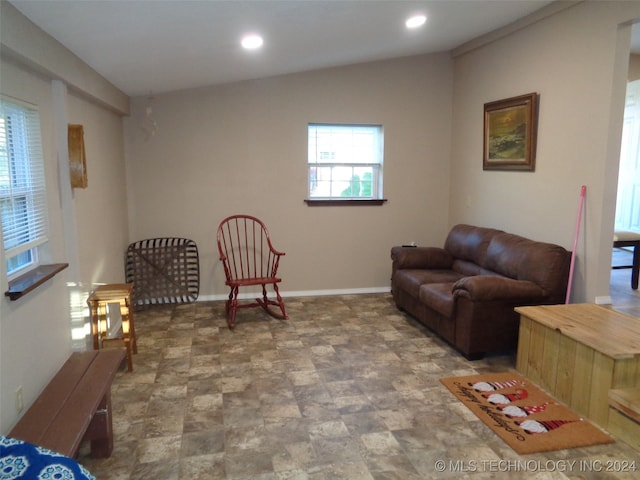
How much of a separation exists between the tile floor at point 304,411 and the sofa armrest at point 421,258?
68cm

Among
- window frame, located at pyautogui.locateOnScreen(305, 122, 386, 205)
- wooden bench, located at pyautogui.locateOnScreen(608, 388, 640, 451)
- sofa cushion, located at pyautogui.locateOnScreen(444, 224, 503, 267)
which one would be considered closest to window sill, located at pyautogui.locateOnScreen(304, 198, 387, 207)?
window frame, located at pyautogui.locateOnScreen(305, 122, 386, 205)

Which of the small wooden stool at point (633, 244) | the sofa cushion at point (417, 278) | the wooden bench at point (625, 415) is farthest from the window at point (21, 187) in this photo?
the small wooden stool at point (633, 244)

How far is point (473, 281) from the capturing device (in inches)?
138

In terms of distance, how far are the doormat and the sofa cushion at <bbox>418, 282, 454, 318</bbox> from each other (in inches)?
23.8

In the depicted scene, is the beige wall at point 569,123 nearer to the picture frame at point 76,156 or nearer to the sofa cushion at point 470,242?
the sofa cushion at point 470,242

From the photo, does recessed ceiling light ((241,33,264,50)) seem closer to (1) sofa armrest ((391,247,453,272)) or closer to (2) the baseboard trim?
(1) sofa armrest ((391,247,453,272))

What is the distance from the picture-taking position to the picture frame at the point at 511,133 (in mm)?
4117

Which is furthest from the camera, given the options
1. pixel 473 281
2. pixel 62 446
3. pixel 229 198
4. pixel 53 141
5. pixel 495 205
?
pixel 229 198

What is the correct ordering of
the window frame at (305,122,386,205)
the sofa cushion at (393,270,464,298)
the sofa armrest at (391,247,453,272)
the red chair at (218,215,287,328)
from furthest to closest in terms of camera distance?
the window frame at (305,122,386,205)
the red chair at (218,215,287,328)
the sofa armrest at (391,247,453,272)
the sofa cushion at (393,270,464,298)

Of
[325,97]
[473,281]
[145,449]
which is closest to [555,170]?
[473,281]

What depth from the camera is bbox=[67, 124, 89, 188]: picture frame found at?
9.55ft

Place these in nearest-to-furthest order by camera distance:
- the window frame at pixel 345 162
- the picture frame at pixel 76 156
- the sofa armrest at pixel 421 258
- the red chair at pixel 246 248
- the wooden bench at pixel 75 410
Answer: the wooden bench at pixel 75 410
the picture frame at pixel 76 156
the sofa armrest at pixel 421 258
the red chair at pixel 246 248
the window frame at pixel 345 162

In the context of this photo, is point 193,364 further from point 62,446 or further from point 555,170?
point 555,170

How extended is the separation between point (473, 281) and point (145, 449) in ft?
8.02
